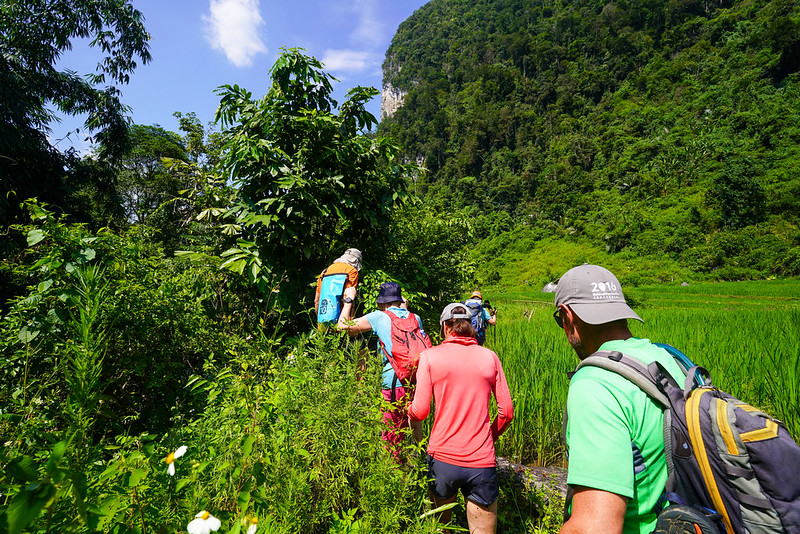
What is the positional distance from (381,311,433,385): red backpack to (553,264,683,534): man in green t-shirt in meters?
1.38

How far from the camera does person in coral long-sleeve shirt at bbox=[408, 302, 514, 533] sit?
→ 1963 millimetres

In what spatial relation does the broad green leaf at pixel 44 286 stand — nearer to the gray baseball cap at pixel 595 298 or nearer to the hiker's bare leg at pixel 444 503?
the hiker's bare leg at pixel 444 503

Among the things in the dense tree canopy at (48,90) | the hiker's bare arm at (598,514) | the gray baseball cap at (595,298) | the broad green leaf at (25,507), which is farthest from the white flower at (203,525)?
the dense tree canopy at (48,90)

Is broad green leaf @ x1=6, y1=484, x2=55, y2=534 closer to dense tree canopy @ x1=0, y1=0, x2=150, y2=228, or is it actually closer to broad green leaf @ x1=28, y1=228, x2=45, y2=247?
broad green leaf @ x1=28, y1=228, x2=45, y2=247

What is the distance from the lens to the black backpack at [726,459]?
2.68 ft

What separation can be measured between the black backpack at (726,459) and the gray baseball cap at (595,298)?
0.71 ft

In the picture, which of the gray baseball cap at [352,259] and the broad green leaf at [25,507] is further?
the gray baseball cap at [352,259]

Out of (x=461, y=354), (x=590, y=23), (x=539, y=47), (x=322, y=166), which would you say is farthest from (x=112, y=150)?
(x=590, y=23)

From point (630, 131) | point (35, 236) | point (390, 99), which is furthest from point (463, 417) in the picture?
point (390, 99)

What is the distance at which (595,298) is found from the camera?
1.25 m

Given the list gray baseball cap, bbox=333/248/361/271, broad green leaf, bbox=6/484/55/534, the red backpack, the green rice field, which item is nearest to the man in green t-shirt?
broad green leaf, bbox=6/484/55/534

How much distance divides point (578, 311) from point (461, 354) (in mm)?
956

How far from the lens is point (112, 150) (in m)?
8.88

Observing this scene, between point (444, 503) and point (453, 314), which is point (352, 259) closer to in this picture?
point (453, 314)
